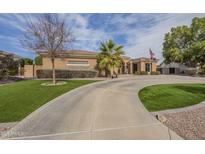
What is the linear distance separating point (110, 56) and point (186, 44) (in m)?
25.5

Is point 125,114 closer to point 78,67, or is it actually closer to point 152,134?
point 152,134

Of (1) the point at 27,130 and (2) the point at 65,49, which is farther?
(2) the point at 65,49

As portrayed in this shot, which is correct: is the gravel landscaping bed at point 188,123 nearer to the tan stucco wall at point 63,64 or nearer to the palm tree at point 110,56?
the palm tree at point 110,56

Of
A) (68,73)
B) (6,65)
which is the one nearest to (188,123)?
(68,73)

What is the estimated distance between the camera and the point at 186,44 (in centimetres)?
3809

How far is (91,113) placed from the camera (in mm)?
6441

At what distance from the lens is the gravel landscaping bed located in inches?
185

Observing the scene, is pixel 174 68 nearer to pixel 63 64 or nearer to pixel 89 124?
pixel 63 64

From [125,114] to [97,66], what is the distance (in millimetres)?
19760

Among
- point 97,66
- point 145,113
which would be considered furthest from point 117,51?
point 145,113

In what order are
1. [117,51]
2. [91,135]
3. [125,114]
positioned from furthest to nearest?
[117,51] → [125,114] → [91,135]

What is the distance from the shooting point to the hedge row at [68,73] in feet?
70.9

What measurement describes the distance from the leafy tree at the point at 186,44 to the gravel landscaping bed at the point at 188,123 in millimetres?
29573
